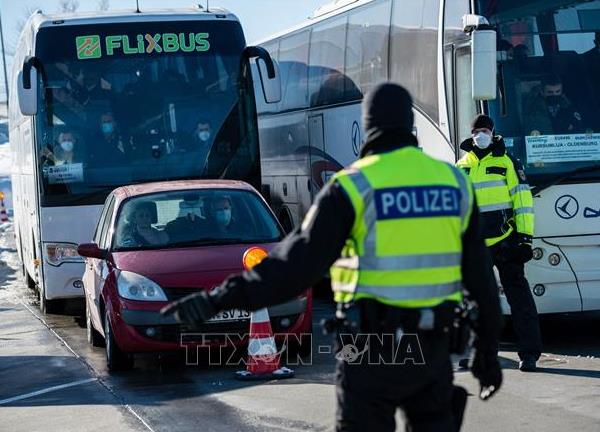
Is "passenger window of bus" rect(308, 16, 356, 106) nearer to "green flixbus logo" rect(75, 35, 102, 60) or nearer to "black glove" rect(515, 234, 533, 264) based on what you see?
"green flixbus logo" rect(75, 35, 102, 60)

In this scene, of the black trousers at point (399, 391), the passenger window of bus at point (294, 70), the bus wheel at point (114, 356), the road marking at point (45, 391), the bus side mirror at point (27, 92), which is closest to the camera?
the black trousers at point (399, 391)

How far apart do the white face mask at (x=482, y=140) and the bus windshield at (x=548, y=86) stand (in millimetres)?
1264

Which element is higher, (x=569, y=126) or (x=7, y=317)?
(x=569, y=126)

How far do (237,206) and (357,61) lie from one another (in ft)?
14.8

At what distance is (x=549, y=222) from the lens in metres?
11.2

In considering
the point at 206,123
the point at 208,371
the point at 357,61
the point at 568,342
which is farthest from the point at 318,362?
the point at 357,61

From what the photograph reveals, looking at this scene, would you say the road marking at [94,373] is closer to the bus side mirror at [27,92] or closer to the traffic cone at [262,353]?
the traffic cone at [262,353]

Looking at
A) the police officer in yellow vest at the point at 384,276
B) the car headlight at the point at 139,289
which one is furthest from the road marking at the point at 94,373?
the police officer in yellow vest at the point at 384,276

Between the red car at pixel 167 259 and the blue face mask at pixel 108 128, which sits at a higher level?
the blue face mask at pixel 108 128

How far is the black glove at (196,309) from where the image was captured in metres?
4.75

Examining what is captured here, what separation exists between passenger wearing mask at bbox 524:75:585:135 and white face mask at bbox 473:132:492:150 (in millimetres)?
1421

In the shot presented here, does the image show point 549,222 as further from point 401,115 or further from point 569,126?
point 401,115

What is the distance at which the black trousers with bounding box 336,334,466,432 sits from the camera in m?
4.68

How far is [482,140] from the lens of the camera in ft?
32.9
